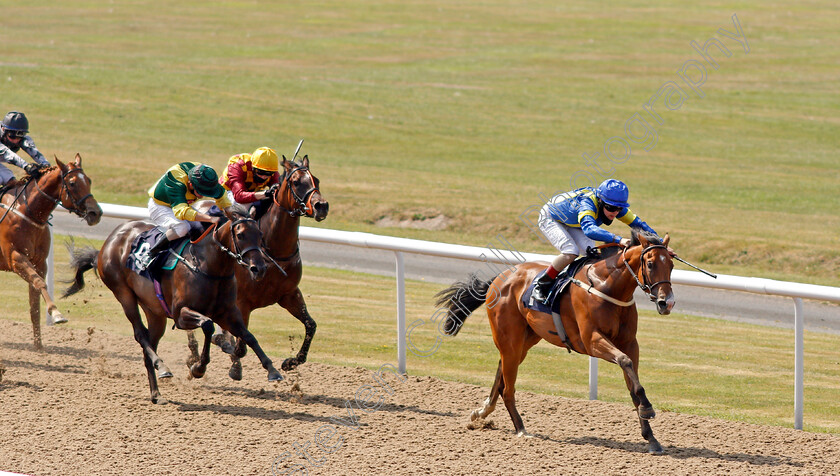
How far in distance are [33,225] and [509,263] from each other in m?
4.32

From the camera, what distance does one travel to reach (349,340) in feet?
31.9

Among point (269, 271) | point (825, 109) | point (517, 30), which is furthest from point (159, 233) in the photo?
point (517, 30)

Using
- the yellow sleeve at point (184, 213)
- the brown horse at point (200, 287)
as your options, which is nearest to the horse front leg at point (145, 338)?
the brown horse at point (200, 287)

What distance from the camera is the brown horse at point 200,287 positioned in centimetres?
727

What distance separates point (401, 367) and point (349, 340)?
1.20 meters

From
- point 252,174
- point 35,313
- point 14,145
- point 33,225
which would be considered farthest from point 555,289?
point 14,145

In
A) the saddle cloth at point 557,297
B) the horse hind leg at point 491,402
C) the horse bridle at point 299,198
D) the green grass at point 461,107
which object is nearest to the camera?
the saddle cloth at point 557,297

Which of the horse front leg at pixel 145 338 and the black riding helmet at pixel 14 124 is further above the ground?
the black riding helmet at pixel 14 124

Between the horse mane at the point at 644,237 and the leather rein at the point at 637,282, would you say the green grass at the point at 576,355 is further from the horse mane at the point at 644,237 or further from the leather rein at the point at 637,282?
the horse mane at the point at 644,237

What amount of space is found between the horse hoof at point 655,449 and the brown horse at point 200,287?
8.09 feet

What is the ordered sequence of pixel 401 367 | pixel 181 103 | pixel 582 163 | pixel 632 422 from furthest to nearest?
pixel 181 103 → pixel 582 163 → pixel 401 367 → pixel 632 422

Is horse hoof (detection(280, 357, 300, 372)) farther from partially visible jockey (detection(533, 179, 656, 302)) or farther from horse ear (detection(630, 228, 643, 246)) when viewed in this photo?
horse ear (detection(630, 228, 643, 246))

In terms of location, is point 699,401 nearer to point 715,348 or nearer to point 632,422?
point 632,422

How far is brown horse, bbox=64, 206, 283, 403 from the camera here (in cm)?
727
